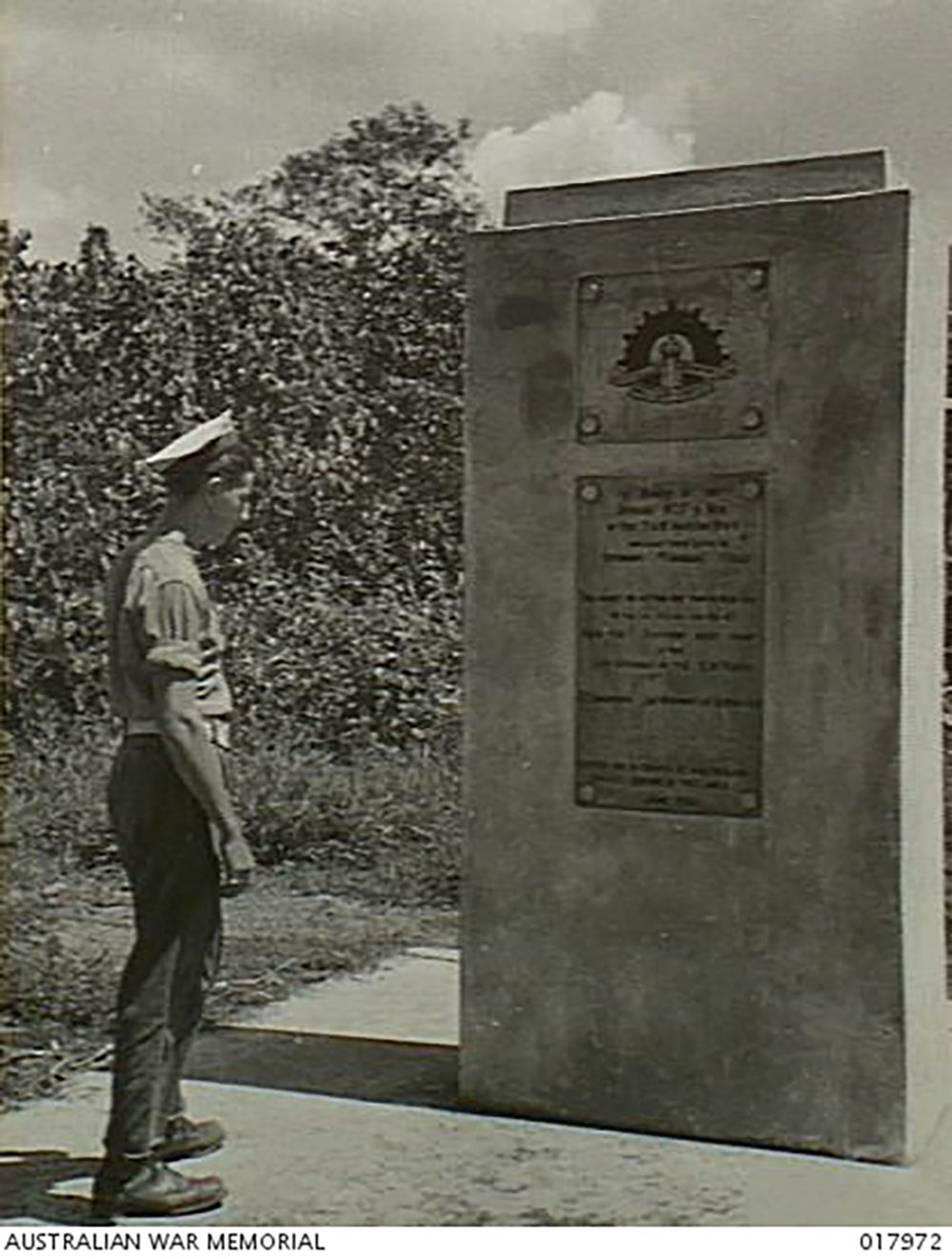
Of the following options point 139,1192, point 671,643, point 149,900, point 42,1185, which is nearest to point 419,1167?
point 139,1192

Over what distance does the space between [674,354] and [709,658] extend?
78 centimetres

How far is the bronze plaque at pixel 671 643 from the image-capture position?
4.35 m

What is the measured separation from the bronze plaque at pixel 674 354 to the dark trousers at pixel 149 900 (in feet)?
4.77

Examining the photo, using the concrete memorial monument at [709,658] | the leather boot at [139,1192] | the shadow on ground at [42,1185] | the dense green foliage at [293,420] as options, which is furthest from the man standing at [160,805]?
the dense green foliage at [293,420]

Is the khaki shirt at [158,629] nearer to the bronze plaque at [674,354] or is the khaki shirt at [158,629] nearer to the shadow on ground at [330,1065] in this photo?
the bronze plaque at [674,354]

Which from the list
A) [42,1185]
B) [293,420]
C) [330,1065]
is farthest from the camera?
[293,420]

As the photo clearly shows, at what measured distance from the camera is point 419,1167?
427 centimetres

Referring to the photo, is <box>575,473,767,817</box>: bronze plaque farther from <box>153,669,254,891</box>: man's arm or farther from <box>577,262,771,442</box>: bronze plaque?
<box>153,669,254,891</box>: man's arm

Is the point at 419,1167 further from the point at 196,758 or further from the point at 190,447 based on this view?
the point at 190,447

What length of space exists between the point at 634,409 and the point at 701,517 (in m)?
0.33

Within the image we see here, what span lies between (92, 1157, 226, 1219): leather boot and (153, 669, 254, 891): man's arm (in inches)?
27.4

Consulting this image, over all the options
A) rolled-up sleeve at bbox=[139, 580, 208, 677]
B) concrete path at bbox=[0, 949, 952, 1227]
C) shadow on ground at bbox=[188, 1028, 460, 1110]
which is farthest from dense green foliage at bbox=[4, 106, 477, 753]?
rolled-up sleeve at bbox=[139, 580, 208, 677]

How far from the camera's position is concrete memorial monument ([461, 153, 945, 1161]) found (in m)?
4.24
